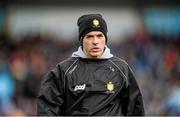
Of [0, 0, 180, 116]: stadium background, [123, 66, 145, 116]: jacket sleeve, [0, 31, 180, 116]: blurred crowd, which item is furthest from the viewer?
[0, 0, 180, 116]: stadium background

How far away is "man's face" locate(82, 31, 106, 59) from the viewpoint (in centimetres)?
721

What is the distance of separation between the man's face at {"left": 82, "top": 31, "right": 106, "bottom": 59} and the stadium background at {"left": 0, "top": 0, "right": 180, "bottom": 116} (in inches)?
353

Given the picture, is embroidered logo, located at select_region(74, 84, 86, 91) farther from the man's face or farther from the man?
A: the man's face

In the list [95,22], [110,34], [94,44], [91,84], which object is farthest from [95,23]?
[110,34]

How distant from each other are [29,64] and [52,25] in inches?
283

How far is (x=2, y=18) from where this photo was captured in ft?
78.5

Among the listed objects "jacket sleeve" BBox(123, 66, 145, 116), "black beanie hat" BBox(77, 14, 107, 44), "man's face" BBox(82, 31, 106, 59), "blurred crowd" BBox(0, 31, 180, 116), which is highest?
"black beanie hat" BBox(77, 14, 107, 44)

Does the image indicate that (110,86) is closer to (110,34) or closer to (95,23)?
(95,23)

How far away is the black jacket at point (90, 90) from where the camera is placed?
714 centimetres

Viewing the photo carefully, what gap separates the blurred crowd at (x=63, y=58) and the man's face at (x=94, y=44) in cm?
565

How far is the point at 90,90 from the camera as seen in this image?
281 inches

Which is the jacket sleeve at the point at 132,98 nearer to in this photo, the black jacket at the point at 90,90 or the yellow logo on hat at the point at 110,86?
the black jacket at the point at 90,90

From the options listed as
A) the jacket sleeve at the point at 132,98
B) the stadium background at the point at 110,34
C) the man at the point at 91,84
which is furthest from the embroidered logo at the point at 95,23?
the stadium background at the point at 110,34

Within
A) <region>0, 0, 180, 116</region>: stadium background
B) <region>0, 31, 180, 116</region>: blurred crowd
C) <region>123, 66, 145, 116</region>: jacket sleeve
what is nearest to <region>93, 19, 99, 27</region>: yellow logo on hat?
<region>123, 66, 145, 116</region>: jacket sleeve
